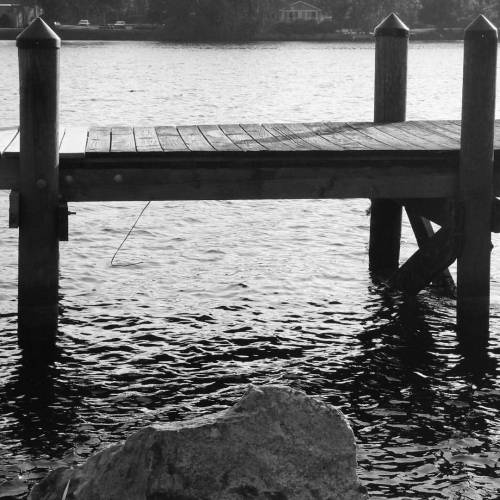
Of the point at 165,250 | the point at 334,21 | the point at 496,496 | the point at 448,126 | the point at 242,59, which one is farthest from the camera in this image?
the point at 334,21

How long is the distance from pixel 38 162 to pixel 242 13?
385 ft

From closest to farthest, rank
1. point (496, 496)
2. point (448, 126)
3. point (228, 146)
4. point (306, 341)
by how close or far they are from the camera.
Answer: point (496, 496), point (228, 146), point (306, 341), point (448, 126)

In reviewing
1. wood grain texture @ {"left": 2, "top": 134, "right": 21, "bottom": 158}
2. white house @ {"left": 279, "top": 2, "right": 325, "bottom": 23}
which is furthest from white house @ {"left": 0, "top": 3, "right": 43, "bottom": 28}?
wood grain texture @ {"left": 2, "top": 134, "right": 21, "bottom": 158}

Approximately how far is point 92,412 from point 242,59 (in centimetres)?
7983

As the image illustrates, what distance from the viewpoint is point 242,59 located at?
285 ft

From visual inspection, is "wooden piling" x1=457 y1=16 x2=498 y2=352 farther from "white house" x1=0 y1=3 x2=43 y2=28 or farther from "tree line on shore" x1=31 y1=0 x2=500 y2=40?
"white house" x1=0 y1=3 x2=43 y2=28

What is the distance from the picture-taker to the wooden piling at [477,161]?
9352 mm

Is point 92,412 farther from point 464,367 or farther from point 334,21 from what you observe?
point 334,21

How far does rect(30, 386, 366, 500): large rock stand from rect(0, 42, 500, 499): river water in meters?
1.91

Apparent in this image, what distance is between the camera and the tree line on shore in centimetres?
12312

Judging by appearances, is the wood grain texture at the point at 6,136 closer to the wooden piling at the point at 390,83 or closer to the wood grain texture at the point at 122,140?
the wood grain texture at the point at 122,140

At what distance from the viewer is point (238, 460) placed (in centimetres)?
522

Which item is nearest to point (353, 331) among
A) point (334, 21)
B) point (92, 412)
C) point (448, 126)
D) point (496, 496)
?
point (448, 126)

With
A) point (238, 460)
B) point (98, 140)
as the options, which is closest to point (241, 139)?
point (98, 140)
